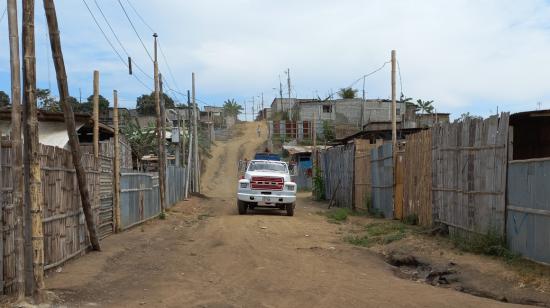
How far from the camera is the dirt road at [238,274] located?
7680 millimetres

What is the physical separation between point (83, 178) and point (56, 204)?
67 centimetres

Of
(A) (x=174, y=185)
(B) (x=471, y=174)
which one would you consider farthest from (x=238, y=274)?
(A) (x=174, y=185)

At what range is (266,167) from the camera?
73.4 ft

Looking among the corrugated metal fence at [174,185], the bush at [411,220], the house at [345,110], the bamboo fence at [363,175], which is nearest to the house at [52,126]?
the corrugated metal fence at [174,185]

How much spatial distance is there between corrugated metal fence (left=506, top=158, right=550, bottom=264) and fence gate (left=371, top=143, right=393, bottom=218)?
26.3 feet

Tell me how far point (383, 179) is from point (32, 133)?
13.6m

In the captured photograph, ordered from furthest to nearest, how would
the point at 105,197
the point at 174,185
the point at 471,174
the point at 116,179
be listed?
the point at 174,185, the point at 116,179, the point at 105,197, the point at 471,174

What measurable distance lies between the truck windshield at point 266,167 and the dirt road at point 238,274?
557 cm

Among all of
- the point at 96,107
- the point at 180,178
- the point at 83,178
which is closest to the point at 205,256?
the point at 83,178

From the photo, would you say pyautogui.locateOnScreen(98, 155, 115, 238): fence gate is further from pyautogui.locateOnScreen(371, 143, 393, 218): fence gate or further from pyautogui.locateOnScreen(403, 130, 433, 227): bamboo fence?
pyautogui.locateOnScreen(371, 143, 393, 218): fence gate

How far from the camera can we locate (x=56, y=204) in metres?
9.72

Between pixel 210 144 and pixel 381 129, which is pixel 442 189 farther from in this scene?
pixel 210 144

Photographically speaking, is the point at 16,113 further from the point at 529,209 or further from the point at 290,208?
the point at 290,208

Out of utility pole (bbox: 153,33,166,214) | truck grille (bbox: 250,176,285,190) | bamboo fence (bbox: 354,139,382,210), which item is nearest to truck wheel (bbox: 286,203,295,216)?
truck grille (bbox: 250,176,285,190)
